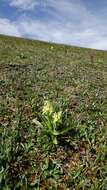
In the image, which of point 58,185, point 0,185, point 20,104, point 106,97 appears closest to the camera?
point 0,185

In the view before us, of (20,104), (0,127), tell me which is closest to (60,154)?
(0,127)

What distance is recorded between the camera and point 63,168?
875cm

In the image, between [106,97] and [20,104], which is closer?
[20,104]

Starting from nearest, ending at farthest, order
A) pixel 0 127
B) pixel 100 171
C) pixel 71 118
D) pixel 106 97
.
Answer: pixel 100 171 < pixel 0 127 < pixel 71 118 < pixel 106 97

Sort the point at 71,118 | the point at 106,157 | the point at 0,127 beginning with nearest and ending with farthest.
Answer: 1. the point at 106,157
2. the point at 0,127
3. the point at 71,118

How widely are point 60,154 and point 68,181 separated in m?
1.10

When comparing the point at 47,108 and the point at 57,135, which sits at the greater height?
the point at 47,108

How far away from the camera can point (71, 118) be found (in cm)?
1154

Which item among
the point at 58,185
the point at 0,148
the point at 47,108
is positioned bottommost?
the point at 58,185

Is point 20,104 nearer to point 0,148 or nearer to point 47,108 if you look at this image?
point 47,108

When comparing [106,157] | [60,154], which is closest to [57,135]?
[60,154]

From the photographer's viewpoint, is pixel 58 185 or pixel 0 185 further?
pixel 58 185

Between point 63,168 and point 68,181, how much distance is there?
566 mm

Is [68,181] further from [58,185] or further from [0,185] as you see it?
[0,185]
